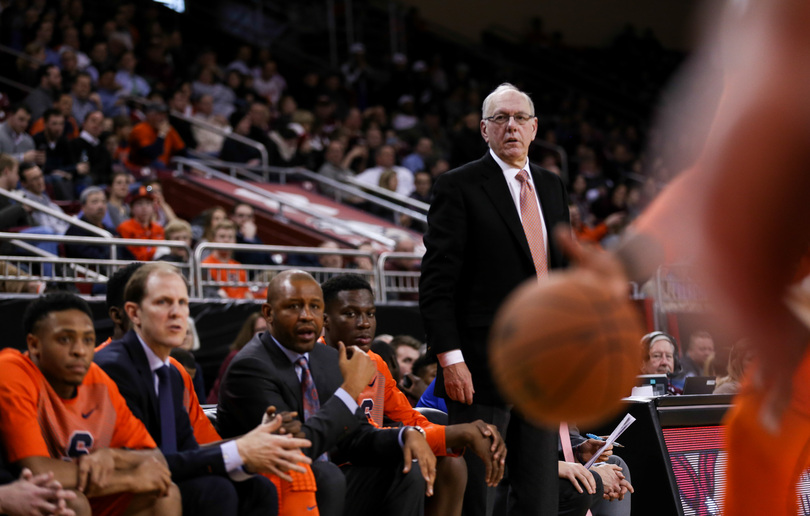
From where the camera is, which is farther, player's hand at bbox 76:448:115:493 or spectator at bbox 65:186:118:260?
spectator at bbox 65:186:118:260

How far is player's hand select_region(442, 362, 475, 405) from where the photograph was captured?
3840mm

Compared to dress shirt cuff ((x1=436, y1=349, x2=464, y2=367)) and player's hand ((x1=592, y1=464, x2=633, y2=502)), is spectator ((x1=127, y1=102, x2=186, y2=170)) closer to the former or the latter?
player's hand ((x1=592, y1=464, x2=633, y2=502))

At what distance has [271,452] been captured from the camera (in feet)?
12.0

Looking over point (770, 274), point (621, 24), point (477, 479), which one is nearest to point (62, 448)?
point (477, 479)

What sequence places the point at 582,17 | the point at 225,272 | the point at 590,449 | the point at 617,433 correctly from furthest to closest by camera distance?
the point at 582,17 < the point at 225,272 < the point at 590,449 < the point at 617,433

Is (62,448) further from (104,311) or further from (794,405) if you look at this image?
(104,311)

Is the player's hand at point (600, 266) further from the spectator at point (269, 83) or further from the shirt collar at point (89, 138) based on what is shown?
the spectator at point (269, 83)

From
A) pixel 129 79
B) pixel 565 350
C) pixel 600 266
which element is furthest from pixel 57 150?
pixel 600 266

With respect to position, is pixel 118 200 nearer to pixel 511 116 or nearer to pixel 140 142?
pixel 140 142

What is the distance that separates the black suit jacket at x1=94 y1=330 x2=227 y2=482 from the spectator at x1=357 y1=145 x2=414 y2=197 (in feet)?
31.9

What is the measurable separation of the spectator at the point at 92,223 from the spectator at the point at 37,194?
23 centimetres

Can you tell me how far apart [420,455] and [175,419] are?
3.45 feet

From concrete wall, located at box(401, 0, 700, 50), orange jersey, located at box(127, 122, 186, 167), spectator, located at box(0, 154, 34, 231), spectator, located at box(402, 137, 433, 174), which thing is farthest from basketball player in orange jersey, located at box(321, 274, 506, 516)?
concrete wall, located at box(401, 0, 700, 50)

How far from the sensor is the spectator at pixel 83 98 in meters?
11.2
